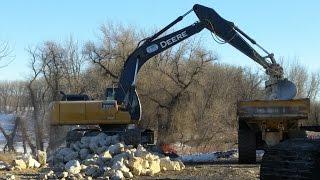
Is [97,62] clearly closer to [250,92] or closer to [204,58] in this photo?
[204,58]

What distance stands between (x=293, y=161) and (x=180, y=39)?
15311 millimetres

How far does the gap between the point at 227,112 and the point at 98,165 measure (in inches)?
1232

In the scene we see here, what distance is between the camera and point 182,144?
4059 cm

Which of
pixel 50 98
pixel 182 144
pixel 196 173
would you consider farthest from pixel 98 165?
pixel 50 98

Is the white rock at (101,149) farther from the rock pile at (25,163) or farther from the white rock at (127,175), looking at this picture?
the white rock at (127,175)

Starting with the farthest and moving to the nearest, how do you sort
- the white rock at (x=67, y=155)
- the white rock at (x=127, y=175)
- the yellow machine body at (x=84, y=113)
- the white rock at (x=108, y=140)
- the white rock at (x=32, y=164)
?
the yellow machine body at (x=84, y=113)
the white rock at (x=108, y=140)
the white rock at (x=67, y=155)
the white rock at (x=32, y=164)
the white rock at (x=127, y=175)

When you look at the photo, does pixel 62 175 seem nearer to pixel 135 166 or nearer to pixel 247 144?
pixel 135 166

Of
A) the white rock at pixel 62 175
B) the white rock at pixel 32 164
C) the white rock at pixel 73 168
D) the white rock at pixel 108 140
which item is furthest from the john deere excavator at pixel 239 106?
the white rock at pixel 62 175

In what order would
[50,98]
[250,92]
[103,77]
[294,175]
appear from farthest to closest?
[250,92] → [50,98] → [103,77] → [294,175]

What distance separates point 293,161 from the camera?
8008 millimetres

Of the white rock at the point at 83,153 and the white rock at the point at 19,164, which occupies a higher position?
the white rock at the point at 83,153

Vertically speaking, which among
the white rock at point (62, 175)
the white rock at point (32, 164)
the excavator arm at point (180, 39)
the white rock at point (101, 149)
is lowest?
the white rock at point (62, 175)

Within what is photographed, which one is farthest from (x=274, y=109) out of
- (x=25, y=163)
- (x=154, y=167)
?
(x=25, y=163)

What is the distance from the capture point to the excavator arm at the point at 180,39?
2166 cm
